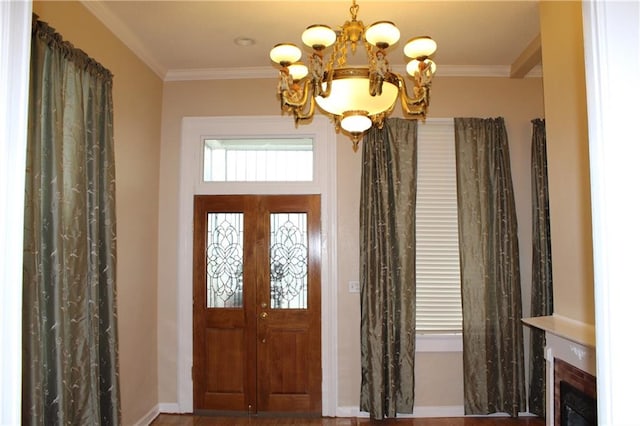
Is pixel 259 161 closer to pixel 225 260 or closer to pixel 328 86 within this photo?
pixel 225 260

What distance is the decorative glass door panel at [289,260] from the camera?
13.8ft

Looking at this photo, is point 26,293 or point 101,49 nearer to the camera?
point 26,293

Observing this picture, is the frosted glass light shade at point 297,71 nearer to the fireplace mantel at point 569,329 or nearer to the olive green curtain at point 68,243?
the olive green curtain at point 68,243

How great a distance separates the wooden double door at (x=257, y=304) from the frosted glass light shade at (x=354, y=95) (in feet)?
6.65

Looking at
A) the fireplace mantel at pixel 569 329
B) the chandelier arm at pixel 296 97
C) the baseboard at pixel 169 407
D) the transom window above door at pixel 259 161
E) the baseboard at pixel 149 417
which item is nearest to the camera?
the fireplace mantel at pixel 569 329

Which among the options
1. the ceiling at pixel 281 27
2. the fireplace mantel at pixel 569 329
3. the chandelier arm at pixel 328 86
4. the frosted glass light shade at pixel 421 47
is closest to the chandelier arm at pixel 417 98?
the frosted glass light shade at pixel 421 47

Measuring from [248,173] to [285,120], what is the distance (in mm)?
671

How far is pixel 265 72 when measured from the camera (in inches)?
170

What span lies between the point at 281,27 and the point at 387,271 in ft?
7.87

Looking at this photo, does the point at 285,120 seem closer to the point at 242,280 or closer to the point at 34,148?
the point at 242,280

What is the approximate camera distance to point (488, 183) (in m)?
4.17

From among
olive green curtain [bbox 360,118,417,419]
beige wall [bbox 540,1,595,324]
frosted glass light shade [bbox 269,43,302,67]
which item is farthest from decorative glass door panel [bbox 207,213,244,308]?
beige wall [bbox 540,1,595,324]

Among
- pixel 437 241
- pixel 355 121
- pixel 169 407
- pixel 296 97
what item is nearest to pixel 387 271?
pixel 437 241

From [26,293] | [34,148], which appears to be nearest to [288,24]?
[34,148]
